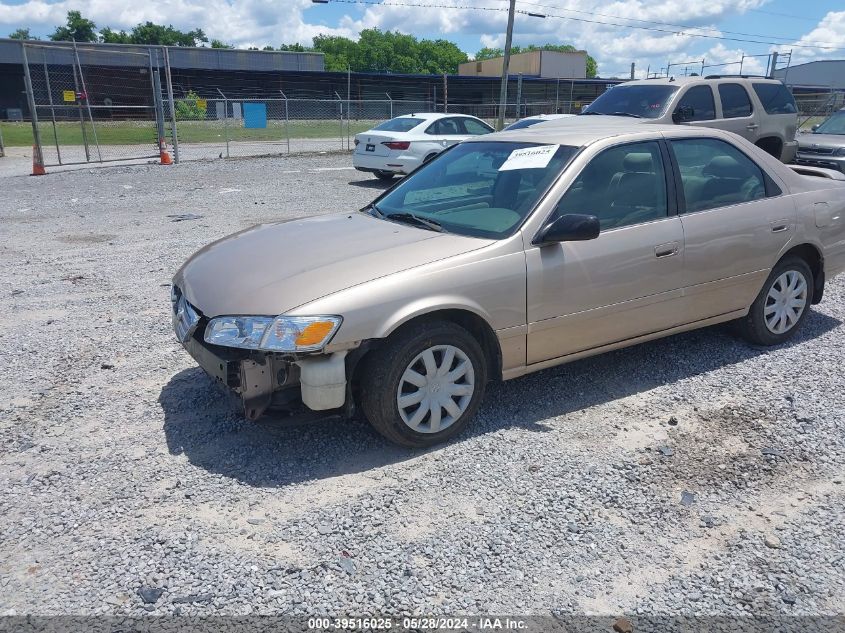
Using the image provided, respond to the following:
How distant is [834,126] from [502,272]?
39.6 ft

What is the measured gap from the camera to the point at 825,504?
135 inches

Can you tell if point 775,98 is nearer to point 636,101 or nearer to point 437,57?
point 636,101

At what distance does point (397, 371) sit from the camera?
3.64m

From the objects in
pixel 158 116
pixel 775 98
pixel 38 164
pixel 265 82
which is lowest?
pixel 38 164

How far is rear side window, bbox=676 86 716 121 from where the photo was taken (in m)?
10.6

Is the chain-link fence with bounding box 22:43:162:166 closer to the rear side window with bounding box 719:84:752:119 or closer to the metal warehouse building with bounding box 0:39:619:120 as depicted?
the metal warehouse building with bounding box 0:39:619:120

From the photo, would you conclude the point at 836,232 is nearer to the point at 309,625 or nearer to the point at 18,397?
the point at 309,625

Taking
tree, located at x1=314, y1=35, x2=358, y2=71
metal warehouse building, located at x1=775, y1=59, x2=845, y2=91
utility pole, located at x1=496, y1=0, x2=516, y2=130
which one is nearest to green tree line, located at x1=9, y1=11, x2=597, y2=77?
tree, located at x1=314, y1=35, x2=358, y2=71

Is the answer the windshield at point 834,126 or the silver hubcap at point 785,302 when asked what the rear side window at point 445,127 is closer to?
the windshield at point 834,126

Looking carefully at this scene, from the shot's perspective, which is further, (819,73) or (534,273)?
(819,73)

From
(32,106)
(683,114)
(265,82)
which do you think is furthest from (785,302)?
(265,82)

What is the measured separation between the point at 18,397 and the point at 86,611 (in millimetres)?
2289

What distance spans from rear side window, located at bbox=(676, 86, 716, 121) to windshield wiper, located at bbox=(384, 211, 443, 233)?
7432 mm

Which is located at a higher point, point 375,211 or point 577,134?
point 577,134
